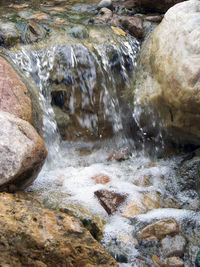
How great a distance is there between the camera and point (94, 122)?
493 cm

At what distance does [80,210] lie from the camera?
3.09 metres

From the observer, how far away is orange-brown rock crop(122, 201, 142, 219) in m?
3.20

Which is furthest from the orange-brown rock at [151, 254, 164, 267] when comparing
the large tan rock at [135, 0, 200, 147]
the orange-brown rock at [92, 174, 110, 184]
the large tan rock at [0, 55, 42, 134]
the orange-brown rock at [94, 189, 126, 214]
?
the large tan rock at [0, 55, 42, 134]

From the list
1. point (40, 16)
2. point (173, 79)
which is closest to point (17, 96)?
point (173, 79)

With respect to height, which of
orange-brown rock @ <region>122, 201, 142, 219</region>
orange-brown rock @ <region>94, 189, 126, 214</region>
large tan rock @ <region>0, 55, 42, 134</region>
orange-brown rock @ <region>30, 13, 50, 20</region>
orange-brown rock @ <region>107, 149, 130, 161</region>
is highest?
orange-brown rock @ <region>30, 13, 50, 20</region>

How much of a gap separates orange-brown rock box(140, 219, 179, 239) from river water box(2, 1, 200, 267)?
0.49m

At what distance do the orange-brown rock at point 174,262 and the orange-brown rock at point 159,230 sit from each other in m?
0.24

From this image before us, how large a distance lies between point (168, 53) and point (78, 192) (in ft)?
7.52

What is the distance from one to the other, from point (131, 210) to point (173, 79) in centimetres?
185

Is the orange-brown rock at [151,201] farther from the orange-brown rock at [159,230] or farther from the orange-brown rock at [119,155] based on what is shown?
the orange-brown rock at [119,155]

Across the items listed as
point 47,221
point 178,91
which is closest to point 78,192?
point 47,221

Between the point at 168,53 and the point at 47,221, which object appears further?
the point at 168,53

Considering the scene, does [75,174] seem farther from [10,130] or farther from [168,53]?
[168,53]

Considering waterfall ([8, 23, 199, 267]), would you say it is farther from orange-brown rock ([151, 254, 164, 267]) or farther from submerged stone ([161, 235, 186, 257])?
orange-brown rock ([151, 254, 164, 267])
